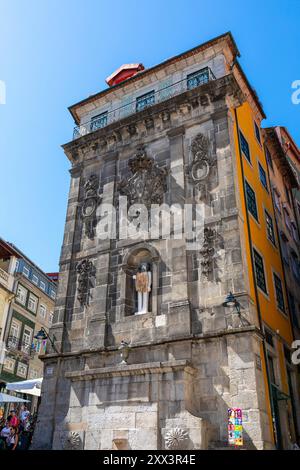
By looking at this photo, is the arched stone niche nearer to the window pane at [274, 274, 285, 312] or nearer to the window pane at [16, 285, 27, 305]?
the window pane at [274, 274, 285, 312]

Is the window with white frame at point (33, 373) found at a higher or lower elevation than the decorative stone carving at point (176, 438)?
higher

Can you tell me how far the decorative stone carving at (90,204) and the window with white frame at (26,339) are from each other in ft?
74.2

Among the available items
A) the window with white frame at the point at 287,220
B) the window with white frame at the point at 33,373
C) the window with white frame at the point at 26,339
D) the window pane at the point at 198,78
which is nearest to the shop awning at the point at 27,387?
the window pane at the point at 198,78

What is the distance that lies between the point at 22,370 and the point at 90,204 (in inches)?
928

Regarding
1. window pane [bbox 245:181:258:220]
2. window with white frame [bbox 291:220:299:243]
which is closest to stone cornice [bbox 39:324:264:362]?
window pane [bbox 245:181:258:220]

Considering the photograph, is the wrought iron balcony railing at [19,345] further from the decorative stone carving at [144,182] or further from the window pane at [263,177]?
the window pane at [263,177]

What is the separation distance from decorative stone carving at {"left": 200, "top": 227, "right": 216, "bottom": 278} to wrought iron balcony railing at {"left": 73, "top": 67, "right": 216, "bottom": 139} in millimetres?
7302

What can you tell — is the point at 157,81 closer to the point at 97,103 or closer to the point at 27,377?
the point at 97,103

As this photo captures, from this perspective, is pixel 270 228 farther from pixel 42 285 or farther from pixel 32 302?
pixel 42 285

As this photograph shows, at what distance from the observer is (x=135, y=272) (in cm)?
1795

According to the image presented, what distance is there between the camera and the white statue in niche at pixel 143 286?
16766 mm

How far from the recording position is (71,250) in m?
20.0

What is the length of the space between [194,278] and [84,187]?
8.37 metres

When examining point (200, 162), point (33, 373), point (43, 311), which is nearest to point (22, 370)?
point (33, 373)
